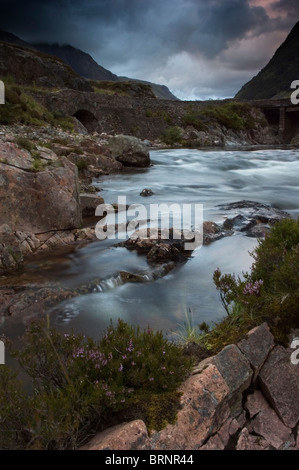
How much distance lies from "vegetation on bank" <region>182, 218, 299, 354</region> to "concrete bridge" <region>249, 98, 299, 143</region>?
56.1 m

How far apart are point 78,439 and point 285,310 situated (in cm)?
231

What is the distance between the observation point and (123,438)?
8.74ft

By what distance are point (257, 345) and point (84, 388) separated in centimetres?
171

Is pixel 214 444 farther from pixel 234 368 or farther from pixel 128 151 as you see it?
pixel 128 151

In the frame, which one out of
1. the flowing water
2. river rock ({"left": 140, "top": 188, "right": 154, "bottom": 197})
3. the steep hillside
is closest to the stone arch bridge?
the steep hillside

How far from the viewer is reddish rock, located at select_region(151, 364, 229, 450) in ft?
9.12

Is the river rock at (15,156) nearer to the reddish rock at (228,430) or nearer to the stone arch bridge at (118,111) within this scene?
the reddish rock at (228,430)

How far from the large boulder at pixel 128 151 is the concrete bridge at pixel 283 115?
3942 cm

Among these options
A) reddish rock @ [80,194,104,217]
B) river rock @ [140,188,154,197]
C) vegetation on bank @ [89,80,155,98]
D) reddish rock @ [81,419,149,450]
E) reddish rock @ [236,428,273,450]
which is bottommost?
reddish rock @ [236,428,273,450]

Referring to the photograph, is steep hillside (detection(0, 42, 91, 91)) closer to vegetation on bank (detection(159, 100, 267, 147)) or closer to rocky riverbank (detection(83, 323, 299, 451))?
vegetation on bank (detection(159, 100, 267, 147))

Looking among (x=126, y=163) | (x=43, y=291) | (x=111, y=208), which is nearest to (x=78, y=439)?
(x=43, y=291)

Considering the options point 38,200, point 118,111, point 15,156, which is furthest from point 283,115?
point 38,200

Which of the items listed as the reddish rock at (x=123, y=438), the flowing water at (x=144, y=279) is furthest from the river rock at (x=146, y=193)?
the reddish rock at (x=123, y=438)

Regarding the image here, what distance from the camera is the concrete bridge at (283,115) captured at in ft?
184
